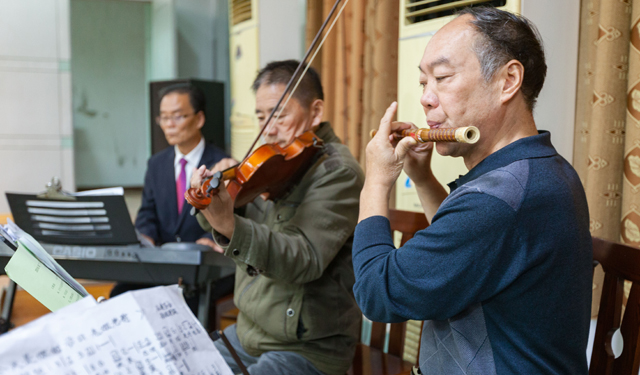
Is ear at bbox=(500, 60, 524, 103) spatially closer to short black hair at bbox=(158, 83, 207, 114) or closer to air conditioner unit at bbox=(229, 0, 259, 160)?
short black hair at bbox=(158, 83, 207, 114)

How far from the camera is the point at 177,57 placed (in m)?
5.16

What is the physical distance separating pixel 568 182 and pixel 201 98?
2085 mm

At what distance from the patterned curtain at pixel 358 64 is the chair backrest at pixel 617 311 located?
1.50 m

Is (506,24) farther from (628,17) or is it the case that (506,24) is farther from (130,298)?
(628,17)

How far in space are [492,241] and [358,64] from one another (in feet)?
6.42

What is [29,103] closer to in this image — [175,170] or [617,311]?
[175,170]

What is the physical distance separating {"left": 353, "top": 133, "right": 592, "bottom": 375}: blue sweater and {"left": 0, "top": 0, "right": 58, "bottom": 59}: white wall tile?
3522 mm

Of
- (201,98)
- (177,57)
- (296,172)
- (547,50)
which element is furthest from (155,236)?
(177,57)

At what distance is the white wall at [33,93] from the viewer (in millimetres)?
3662

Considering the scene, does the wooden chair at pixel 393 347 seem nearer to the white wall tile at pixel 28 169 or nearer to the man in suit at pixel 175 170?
the man in suit at pixel 175 170

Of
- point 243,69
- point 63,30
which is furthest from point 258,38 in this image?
point 63,30

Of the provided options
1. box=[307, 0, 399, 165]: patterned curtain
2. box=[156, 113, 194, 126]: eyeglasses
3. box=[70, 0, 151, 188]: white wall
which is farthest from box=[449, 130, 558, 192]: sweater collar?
box=[70, 0, 151, 188]: white wall

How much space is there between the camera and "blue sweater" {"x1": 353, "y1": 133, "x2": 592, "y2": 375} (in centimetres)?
81

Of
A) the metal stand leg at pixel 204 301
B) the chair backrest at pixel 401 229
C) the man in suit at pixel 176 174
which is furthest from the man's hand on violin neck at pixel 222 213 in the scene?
the man in suit at pixel 176 174
